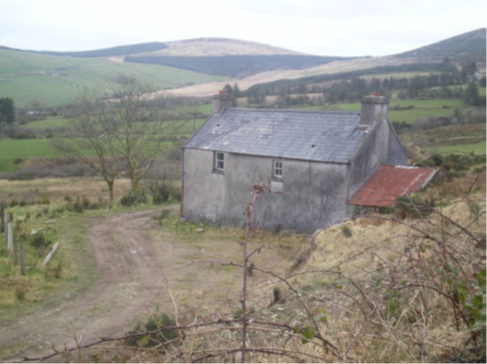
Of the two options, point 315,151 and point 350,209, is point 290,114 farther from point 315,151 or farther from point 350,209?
point 350,209

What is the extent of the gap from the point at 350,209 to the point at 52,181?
3653 centimetres

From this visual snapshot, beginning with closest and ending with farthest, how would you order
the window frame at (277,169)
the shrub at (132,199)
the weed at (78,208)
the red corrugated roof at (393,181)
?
the red corrugated roof at (393,181) < the window frame at (277,169) < the weed at (78,208) < the shrub at (132,199)

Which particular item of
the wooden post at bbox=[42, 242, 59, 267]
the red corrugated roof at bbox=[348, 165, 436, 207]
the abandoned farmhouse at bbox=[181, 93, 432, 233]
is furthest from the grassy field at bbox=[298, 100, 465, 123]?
the wooden post at bbox=[42, 242, 59, 267]

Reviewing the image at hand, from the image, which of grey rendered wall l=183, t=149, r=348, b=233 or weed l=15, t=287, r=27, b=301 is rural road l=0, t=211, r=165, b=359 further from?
grey rendered wall l=183, t=149, r=348, b=233

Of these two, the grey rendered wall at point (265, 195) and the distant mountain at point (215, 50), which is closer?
the grey rendered wall at point (265, 195)

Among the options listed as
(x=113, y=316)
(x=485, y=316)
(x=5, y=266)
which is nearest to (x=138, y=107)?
(x=5, y=266)

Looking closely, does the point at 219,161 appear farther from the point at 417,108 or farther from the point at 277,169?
the point at 417,108

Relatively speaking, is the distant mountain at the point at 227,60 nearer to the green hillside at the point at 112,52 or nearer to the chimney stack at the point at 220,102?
the green hillside at the point at 112,52

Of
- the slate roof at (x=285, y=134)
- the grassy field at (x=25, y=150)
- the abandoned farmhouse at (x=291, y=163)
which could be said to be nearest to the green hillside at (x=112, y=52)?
the grassy field at (x=25, y=150)

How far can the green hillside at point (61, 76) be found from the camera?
106 metres

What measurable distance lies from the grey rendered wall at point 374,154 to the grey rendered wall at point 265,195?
22.5 inches

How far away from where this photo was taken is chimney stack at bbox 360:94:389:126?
809 inches

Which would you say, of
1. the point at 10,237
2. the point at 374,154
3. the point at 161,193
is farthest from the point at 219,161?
the point at 10,237

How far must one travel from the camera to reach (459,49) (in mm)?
102875
